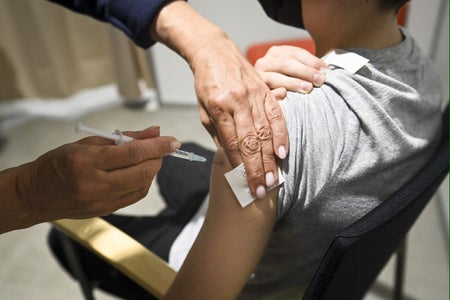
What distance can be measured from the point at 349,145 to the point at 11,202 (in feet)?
1.62

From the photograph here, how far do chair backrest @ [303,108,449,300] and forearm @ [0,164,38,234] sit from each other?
1.34ft

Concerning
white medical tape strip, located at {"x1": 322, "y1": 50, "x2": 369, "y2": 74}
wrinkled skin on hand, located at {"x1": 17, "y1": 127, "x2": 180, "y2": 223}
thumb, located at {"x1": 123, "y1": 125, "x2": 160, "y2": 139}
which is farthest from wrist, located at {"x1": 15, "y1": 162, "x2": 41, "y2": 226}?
white medical tape strip, located at {"x1": 322, "y1": 50, "x2": 369, "y2": 74}

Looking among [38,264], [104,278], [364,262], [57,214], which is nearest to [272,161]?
[364,262]

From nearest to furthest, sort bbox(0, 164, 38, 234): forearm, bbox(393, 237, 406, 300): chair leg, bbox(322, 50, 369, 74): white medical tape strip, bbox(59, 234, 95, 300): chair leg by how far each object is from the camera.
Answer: bbox(0, 164, 38, 234): forearm < bbox(322, 50, 369, 74): white medical tape strip < bbox(59, 234, 95, 300): chair leg < bbox(393, 237, 406, 300): chair leg

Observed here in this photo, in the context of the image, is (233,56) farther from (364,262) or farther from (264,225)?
(364,262)

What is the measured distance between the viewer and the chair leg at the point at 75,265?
0.93m

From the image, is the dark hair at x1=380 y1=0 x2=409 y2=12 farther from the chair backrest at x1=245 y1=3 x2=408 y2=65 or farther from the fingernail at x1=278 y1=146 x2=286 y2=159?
the fingernail at x1=278 y1=146 x2=286 y2=159

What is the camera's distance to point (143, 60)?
0.89 m

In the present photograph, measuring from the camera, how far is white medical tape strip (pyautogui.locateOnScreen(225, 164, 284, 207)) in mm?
590

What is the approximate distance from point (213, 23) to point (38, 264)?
123 centimetres

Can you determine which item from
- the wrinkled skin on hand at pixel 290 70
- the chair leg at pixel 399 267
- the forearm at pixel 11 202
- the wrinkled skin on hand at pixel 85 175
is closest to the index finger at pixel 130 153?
the wrinkled skin on hand at pixel 85 175

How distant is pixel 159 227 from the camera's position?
1.00m

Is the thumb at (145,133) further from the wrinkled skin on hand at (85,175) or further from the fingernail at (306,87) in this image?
the fingernail at (306,87)

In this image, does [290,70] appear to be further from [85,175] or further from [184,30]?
[85,175]
